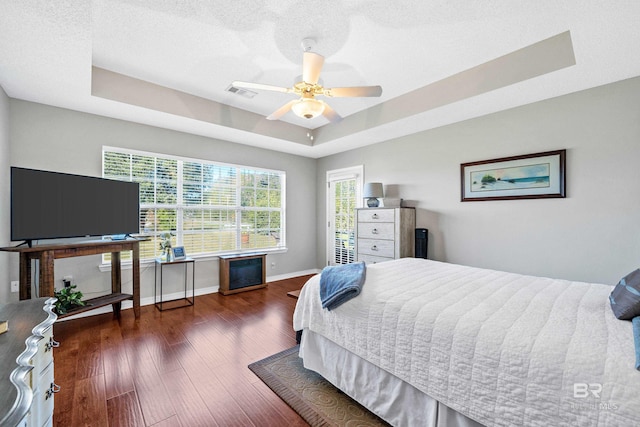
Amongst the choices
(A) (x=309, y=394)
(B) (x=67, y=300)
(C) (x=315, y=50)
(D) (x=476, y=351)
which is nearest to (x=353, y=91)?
(C) (x=315, y=50)

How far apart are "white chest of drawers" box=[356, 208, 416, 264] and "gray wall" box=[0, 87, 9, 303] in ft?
13.2

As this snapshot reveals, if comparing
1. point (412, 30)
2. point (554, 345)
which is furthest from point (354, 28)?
point (554, 345)

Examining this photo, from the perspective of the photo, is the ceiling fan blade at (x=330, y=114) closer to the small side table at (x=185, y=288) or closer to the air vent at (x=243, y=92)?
the air vent at (x=243, y=92)

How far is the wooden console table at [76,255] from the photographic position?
101 inches

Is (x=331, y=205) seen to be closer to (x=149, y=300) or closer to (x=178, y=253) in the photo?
(x=178, y=253)

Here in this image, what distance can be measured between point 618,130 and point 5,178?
5953 mm

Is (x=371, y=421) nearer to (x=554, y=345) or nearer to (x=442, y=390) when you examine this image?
(x=442, y=390)

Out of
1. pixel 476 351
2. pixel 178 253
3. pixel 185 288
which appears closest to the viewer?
pixel 476 351

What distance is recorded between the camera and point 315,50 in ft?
8.38

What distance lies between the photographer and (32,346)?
104cm

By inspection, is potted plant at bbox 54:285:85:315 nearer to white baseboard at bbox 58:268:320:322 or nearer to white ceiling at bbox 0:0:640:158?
white baseboard at bbox 58:268:320:322

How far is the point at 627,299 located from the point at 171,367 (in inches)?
116

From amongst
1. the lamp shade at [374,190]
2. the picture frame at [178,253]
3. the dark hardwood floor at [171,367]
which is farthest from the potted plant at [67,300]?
the lamp shade at [374,190]

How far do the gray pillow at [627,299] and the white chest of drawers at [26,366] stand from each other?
225 centimetres
